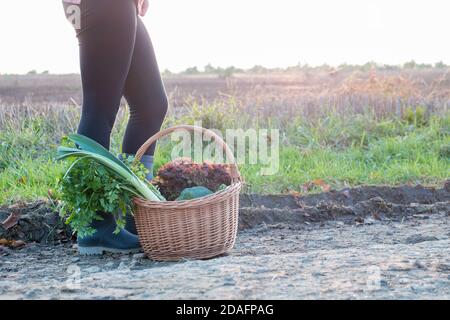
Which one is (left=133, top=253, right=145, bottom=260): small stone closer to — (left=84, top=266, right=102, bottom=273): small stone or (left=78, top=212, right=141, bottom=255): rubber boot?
(left=78, top=212, right=141, bottom=255): rubber boot

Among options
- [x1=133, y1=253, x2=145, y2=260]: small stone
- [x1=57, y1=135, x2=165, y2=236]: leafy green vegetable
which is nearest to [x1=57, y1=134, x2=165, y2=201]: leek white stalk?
[x1=57, y1=135, x2=165, y2=236]: leafy green vegetable

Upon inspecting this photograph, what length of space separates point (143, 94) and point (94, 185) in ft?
1.81

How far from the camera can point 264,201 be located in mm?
4629

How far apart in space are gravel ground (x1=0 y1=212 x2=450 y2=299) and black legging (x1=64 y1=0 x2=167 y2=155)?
27.4 inches

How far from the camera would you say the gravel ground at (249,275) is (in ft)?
7.04

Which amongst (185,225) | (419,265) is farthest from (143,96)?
(419,265)

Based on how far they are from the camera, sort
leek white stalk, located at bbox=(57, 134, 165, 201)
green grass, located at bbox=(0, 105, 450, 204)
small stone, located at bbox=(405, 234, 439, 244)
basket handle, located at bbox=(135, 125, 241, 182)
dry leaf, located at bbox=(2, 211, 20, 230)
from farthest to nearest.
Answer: green grass, located at bbox=(0, 105, 450, 204) → dry leaf, located at bbox=(2, 211, 20, 230) → small stone, located at bbox=(405, 234, 439, 244) → basket handle, located at bbox=(135, 125, 241, 182) → leek white stalk, located at bbox=(57, 134, 165, 201)

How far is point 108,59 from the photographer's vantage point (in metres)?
2.92

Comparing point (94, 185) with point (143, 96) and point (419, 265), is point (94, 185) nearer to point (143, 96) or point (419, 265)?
point (143, 96)

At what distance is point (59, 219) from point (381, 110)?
451 centimetres

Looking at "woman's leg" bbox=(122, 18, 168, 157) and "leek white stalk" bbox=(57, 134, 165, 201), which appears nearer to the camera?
"leek white stalk" bbox=(57, 134, 165, 201)

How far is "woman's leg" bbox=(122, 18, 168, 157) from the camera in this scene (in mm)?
3188

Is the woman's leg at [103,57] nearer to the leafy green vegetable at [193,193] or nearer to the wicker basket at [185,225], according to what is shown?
the wicker basket at [185,225]
